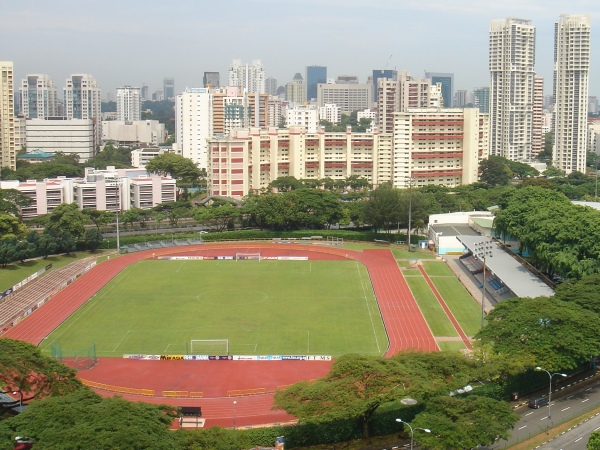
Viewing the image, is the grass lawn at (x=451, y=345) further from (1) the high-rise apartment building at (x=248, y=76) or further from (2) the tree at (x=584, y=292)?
(1) the high-rise apartment building at (x=248, y=76)

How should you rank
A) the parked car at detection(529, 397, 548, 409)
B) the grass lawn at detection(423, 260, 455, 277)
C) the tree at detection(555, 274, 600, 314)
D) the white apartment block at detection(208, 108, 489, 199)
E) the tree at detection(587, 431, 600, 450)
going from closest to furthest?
the tree at detection(587, 431, 600, 450)
the parked car at detection(529, 397, 548, 409)
the tree at detection(555, 274, 600, 314)
the grass lawn at detection(423, 260, 455, 277)
the white apartment block at detection(208, 108, 489, 199)

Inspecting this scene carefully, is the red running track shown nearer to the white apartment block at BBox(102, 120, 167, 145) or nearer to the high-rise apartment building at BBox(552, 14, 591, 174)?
the high-rise apartment building at BBox(552, 14, 591, 174)

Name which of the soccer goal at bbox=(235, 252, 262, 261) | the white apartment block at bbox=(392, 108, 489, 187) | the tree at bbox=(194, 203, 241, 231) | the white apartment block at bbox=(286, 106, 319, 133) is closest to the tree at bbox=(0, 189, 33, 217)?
the tree at bbox=(194, 203, 241, 231)

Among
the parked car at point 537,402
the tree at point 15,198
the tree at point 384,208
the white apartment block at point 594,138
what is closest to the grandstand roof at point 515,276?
the tree at point 384,208

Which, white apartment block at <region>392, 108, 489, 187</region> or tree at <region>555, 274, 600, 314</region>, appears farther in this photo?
white apartment block at <region>392, 108, 489, 187</region>

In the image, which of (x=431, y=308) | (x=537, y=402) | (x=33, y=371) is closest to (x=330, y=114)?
(x=431, y=308)

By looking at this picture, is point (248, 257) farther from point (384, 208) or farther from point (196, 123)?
point (196, 123)

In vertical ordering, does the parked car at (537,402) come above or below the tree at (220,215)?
below
